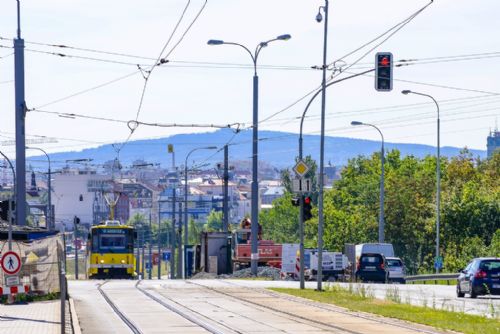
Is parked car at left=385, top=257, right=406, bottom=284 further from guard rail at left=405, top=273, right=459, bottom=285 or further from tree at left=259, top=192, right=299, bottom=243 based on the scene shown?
tree at left=259, top=192, right=299, bottom=243

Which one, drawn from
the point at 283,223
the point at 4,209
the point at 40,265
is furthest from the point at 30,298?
the point at 283,223

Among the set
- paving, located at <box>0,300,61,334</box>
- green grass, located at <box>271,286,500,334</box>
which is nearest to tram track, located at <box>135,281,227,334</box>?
paving, located at <box>0,300,61,334</box>

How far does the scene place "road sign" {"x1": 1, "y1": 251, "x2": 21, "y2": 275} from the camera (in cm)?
2723

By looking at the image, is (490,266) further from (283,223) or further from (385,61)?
(283,223)

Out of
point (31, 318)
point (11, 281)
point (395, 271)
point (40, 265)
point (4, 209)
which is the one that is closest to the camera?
point (31, 318)

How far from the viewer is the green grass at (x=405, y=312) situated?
963 inches

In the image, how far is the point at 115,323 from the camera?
1028 inches

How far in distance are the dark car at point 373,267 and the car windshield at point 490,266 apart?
21.2m

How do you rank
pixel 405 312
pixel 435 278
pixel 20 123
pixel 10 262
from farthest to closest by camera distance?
pixel 435 278 < pixel 20 123 < pixel 405 312 < pixel 10 262

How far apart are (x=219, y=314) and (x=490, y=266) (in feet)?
48.7

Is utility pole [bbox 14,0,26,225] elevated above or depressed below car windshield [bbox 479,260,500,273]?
above

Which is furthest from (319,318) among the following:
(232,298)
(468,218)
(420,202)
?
(420,202)

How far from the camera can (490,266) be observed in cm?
4050

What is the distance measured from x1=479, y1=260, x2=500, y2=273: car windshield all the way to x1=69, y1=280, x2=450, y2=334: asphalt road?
282 inches
